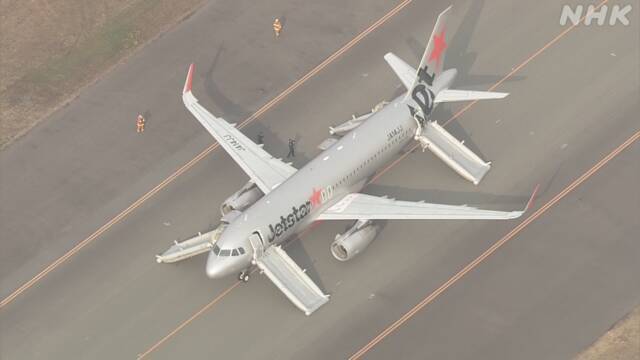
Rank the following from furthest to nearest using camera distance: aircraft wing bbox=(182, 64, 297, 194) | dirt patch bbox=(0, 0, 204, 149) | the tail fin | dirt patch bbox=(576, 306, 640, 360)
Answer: dirt patch bbox=(0, 0, 204, 149) < the tail fin < aircraft wing bbox=(182, 64, 297, 194) < dirt patch bbox=(576, 306, 640, 360)

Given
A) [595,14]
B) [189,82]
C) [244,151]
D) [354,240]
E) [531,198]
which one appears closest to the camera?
[531,198]

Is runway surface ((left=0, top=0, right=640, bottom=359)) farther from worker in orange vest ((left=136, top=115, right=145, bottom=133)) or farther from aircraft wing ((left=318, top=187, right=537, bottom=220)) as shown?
aircraft wing ((left=318, top=187, right=537, bottom=220))

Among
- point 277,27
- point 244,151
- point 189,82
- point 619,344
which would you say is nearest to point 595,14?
point 277,27

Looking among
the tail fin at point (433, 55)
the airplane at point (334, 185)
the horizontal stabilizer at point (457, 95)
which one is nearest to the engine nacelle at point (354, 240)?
the airplane at point (334, 185)

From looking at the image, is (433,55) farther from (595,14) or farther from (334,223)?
(595,14)

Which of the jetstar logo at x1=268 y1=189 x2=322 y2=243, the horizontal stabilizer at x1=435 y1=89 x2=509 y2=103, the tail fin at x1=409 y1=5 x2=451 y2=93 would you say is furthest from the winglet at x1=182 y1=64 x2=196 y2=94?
the horizontal stabilizer at x1=435 y1=89 x2=509 y2=103

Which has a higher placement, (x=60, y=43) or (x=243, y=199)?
(x=60, y=43)

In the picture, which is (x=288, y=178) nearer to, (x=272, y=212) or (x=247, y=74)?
(x=272, y=212)
